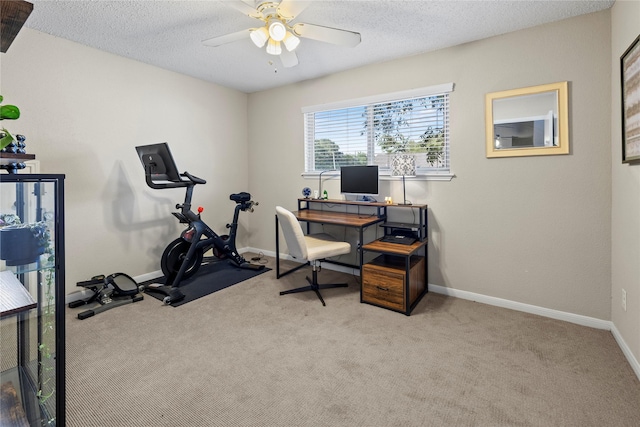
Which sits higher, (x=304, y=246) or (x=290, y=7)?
(x=290, y=7)

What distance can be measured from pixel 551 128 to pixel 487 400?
2.16 metres

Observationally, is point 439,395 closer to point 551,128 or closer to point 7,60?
point 551,128

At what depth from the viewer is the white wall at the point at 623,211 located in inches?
77.0

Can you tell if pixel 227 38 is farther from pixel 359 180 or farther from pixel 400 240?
pixel 400 240

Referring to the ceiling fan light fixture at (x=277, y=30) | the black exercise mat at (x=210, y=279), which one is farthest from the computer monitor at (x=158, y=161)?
the ceiling fan light fixture at (x=277, y=30)

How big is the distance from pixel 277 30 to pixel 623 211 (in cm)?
262

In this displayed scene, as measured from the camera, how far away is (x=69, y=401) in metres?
1.73

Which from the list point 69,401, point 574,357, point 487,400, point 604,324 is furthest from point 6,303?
point 604,324

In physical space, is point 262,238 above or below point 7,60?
Answer: below

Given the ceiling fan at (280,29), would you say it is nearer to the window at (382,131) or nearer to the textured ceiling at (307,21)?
the textured ceiling at (307,21)

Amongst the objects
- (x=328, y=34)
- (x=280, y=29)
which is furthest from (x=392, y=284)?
(x=280, y=29)

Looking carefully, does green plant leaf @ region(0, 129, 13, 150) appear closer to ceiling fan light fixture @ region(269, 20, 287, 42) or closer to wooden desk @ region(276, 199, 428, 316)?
ceiling fan light fixture @ region(269, 20, 287, 42)

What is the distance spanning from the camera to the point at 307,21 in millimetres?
2650

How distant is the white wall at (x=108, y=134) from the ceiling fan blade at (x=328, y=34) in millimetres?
2196
